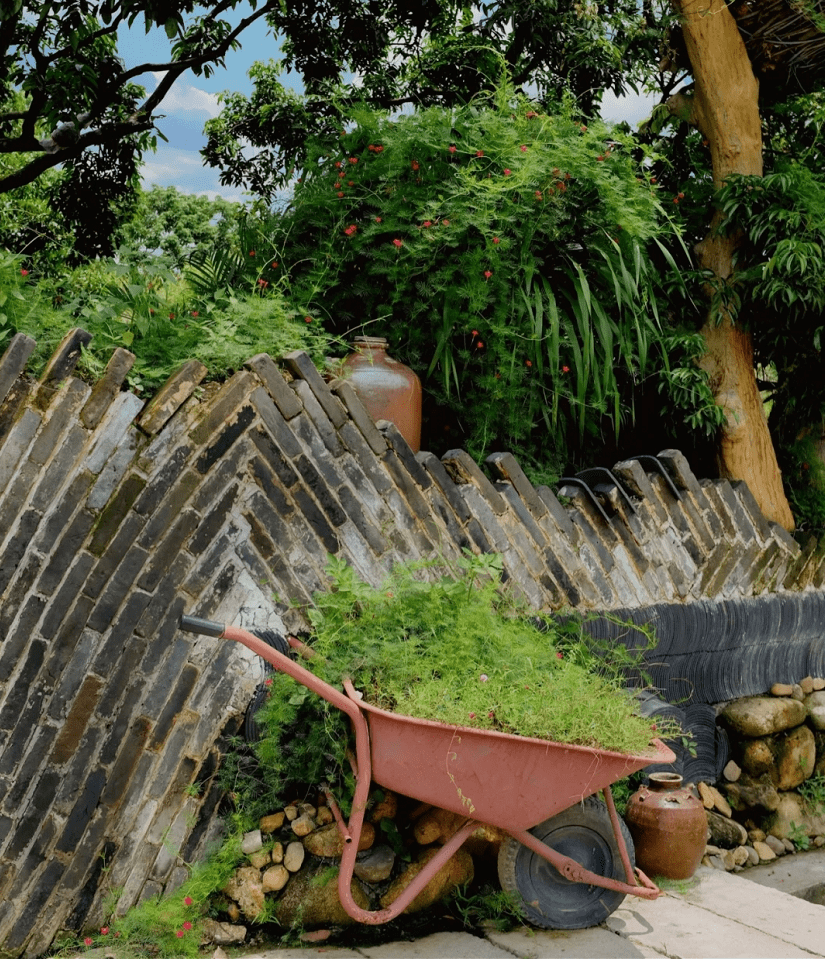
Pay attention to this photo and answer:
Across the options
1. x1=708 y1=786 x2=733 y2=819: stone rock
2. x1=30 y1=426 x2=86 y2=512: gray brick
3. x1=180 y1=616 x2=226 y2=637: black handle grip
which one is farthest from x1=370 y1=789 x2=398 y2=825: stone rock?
x1=708 y1=786 x2=733 y2=819: stone rock

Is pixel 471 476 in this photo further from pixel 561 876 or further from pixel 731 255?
pixel 731 255

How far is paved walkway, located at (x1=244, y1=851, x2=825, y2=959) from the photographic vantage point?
2867 mm

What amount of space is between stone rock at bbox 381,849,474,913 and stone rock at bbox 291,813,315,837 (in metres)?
0.32

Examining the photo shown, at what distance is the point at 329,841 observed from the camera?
9.84ft

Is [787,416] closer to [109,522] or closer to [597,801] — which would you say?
[597,801]

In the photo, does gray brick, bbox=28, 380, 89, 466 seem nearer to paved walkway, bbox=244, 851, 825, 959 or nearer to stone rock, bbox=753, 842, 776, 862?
paved walkway, bbox=244, 851, 825, 959

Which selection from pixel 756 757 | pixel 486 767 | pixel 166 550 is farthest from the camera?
pixel 756 757

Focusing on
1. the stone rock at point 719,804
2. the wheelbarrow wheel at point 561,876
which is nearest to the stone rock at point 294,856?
the wheelbarrow wheel at point 561,876

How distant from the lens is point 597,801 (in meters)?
3.14

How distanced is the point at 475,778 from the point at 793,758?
263 cm

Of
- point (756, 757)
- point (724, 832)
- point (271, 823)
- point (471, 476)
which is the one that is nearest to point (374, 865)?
point (271, 823)

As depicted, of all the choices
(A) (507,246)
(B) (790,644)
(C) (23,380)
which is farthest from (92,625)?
(B) (790,644)

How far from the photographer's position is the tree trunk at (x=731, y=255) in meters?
5.27

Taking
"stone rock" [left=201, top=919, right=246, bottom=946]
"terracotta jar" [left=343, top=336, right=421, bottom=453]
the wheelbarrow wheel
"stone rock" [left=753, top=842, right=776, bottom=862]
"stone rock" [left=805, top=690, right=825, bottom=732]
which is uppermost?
"terracotta jar" [left=343, top=336, right=421, bottom=453]
